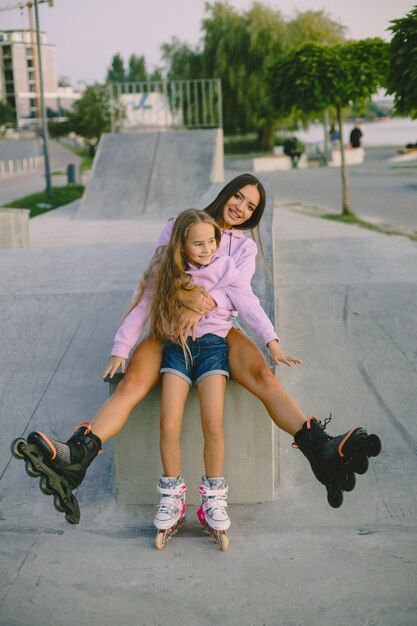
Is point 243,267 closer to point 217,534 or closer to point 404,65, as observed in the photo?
point 217,534

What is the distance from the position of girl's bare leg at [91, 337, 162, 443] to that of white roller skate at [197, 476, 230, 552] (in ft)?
1.56

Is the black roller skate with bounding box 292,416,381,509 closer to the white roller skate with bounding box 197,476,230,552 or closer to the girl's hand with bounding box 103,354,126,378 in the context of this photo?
the white roller skate with bounding box 197,476,230,552

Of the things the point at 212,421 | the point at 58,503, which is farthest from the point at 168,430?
the point at 58,503

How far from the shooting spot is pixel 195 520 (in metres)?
3.45

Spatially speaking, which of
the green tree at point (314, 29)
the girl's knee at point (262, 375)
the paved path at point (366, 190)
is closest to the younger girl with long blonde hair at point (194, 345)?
the girl's knee at point (262, 375)

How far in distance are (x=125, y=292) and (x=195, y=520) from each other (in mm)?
2798

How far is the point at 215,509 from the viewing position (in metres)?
3.20

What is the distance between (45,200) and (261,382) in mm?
19939

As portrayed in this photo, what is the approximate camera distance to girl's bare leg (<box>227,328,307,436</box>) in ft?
10.4

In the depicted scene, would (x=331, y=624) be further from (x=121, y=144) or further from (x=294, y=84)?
(x=121, y=144)

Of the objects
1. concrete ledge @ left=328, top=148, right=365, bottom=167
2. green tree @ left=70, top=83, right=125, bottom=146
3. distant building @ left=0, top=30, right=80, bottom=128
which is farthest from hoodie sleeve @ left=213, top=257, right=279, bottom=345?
distant building @ left=0, top=30, right=80, bottom=128

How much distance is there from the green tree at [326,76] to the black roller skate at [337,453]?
12.1 meters

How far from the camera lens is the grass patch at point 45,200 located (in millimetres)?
19969

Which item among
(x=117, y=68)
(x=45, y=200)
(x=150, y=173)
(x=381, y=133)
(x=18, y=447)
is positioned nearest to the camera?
(x=18, y=447)
